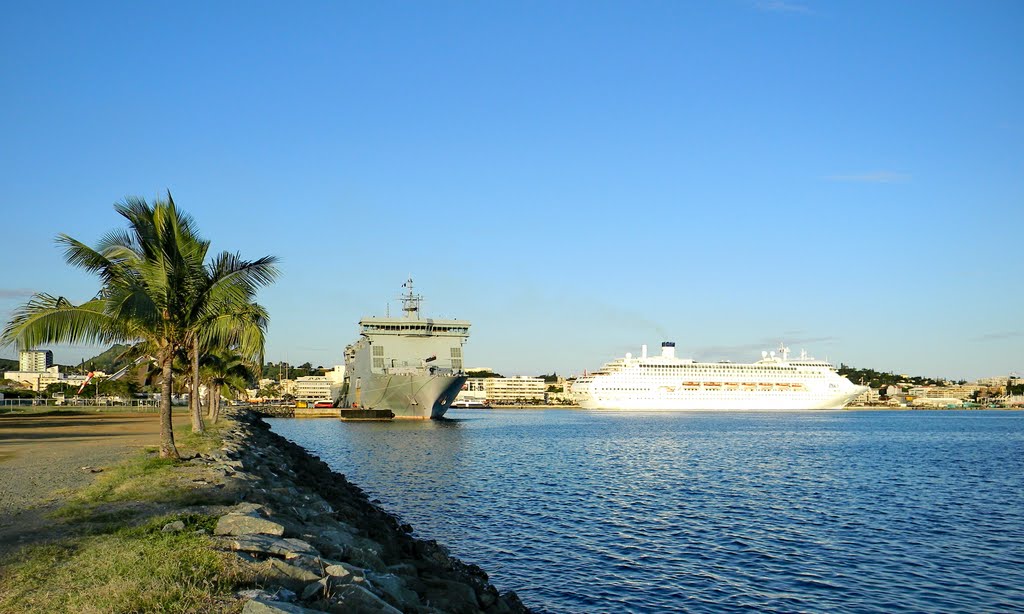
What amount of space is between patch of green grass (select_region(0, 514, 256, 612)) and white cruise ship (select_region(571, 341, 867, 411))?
367 feet

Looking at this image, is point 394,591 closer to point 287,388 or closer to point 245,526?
point 245,526

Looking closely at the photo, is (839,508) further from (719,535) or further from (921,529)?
(719,535)

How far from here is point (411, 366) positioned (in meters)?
75.2

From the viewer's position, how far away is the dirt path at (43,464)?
30.3 feet

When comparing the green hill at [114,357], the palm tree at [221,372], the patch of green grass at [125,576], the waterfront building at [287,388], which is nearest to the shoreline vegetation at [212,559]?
the patch of green grass at [125,576]

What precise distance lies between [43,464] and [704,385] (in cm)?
10902

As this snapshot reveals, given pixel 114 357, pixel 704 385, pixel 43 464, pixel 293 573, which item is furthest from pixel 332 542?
pixel 704 385

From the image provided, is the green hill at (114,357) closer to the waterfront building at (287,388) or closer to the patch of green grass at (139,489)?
the patch of green grass at (139,489)

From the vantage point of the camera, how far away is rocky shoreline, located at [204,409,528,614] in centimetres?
657

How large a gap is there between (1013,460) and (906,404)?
173206 mm

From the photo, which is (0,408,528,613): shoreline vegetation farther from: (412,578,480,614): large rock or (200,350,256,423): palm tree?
(200,350,256,423): palm tree

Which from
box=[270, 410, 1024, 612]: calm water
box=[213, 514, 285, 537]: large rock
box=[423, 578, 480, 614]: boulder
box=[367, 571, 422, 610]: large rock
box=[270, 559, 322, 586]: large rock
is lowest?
box=[270, 410, 1024, 612]: calm water

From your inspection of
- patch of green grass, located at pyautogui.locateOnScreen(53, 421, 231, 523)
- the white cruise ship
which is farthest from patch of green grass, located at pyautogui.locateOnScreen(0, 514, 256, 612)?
the white cruise ship

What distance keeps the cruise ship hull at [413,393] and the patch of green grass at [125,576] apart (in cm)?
6308
